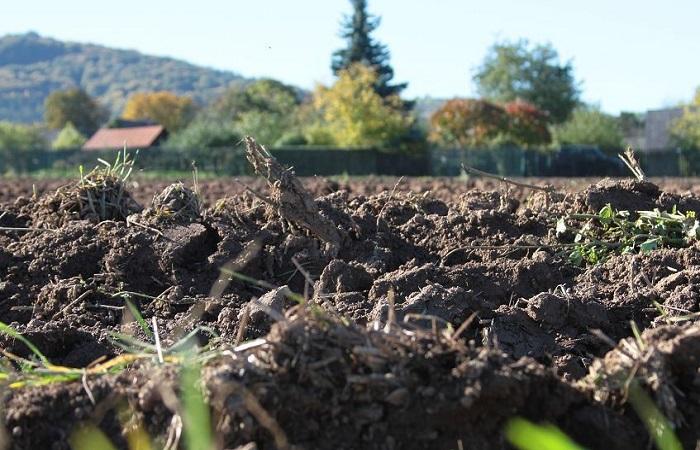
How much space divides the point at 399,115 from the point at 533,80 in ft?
125

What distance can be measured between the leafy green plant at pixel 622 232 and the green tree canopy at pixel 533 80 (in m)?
78.0

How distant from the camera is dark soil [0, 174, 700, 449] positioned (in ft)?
8.30

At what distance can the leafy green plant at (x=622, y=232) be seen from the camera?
4.83 meters

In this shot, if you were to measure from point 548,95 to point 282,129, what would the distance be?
31.4 metres

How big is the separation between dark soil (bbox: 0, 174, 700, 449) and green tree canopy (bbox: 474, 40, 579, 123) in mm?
78084

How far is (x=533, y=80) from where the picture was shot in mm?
82938

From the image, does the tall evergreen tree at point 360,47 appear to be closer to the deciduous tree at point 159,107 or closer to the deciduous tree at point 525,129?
the deciduous tree at point 525,129

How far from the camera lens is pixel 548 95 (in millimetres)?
81688

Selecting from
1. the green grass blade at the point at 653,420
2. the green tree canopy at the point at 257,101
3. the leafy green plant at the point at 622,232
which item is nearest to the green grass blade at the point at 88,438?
the green grass blade at the point at 653,420

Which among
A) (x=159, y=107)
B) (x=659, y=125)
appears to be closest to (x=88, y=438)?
(x=659, y=125)

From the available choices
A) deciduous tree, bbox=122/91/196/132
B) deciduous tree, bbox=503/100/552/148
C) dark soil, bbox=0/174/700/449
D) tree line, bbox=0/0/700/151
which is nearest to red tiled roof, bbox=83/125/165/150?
tree line, bbox=0/0/700/151

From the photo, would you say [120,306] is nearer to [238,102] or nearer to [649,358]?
[649,358]

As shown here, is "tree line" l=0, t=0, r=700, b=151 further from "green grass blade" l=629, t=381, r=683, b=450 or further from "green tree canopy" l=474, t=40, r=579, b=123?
"green grass blade" l=629, t=381, r=683, b=450

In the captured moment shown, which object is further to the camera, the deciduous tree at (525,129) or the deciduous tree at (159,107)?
the deciduous tree at (159,107)
